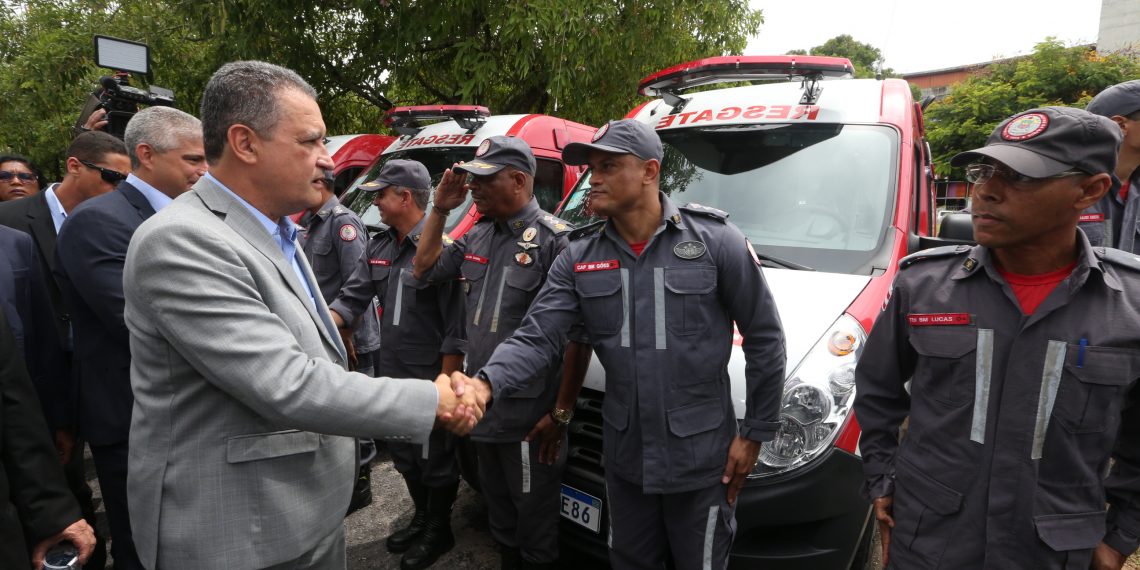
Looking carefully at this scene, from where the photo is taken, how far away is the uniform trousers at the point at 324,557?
1.66m

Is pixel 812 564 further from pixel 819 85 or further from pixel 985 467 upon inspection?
pixel 819 85

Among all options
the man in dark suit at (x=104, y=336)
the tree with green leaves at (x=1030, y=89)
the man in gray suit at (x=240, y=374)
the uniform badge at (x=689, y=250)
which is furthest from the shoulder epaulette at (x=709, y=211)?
the tree with green leaves at (x=1030, y=89)

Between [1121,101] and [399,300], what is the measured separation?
11.8ft

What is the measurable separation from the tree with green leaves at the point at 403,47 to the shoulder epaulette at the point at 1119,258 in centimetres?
683

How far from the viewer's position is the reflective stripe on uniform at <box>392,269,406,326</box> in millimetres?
3457

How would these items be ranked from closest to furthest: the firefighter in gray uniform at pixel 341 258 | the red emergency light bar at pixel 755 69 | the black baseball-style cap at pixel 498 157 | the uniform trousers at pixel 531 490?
the uniform trousers at pixel 531 490, the black baseball-style cap at pixel 498 157, the red emergency light bar at pixel 755 69, the firefighter in gray uniform at pixel 341 258

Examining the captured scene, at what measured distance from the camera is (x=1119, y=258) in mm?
1649

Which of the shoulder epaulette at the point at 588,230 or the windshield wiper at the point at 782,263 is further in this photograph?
the windshield wiper at the point at 782,263

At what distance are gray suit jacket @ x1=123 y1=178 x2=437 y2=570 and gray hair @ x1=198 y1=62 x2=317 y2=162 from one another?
0.14 m

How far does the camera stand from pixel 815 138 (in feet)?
11.0

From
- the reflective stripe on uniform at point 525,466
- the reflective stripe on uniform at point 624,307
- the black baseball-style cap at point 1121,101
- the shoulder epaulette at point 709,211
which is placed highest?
the black baseball-style cap at point 1121,101

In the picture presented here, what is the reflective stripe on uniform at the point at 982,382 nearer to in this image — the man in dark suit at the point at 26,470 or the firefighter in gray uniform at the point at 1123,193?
the firefighter in gray uniform at the point at 1123,193

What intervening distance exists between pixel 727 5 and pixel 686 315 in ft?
27.6

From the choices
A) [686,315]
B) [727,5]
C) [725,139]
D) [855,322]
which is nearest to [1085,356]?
[855,322]
